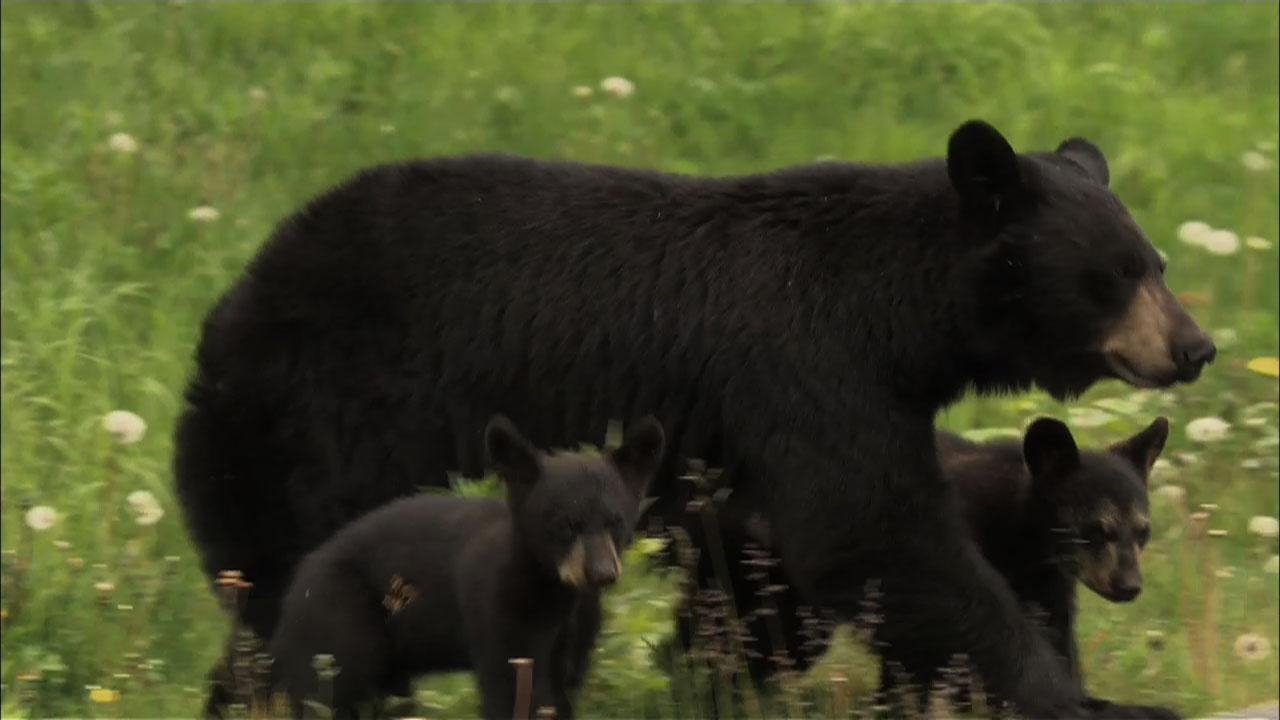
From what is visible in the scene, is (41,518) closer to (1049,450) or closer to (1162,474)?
(1049,450)

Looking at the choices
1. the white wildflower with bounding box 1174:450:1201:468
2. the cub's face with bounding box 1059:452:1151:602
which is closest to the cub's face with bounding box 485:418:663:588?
the cub's face with bounding box 1059:452:1151:602

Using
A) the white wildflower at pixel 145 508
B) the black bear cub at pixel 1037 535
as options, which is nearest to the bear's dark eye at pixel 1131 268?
the black bear cub at pixel 1037 535

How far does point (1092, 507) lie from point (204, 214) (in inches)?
175

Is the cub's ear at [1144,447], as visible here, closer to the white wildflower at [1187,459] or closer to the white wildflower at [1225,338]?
the white wildflower at [1187,459]

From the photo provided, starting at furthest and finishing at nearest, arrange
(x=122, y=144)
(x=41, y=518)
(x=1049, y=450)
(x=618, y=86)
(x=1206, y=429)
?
1. (x=618, y=86)
2. (x=122, y=144)
3. (x=1206, y=429)
4. (x=41, y=518)
5. (x=1049, y=450)

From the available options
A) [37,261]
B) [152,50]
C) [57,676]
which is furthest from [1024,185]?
[152,50]

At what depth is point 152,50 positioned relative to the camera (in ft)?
36.1

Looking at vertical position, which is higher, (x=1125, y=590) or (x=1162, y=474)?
(x=1162, y=474)

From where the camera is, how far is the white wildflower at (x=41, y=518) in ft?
22.3

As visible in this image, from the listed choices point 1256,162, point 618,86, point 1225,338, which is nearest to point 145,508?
point 618,86

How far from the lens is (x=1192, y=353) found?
19.0 feet

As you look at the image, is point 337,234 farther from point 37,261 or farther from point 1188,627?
point 37,261

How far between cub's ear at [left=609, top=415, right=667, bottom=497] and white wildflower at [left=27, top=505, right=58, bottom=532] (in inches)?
89.2

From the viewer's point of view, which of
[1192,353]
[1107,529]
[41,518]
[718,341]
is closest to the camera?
[1192,353]
